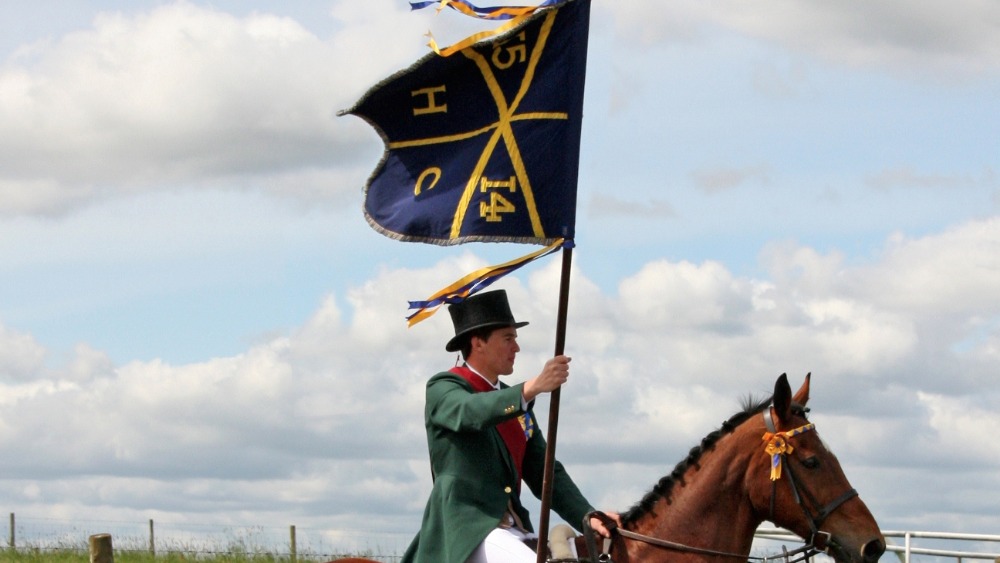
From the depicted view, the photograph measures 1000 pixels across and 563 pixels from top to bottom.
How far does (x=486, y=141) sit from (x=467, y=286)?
81 cm

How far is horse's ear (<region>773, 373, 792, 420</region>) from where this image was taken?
27.0 feet

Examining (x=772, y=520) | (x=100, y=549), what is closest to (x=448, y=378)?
(x=772, y=520)

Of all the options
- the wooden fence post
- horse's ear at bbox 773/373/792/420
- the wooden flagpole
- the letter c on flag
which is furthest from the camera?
the wooden fence post

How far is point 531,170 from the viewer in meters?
8.25

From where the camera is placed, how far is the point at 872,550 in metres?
7.94

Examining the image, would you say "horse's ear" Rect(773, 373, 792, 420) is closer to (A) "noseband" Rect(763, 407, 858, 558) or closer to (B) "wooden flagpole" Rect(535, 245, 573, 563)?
(A) "noseband" Rect(763, 407, 858, 558)

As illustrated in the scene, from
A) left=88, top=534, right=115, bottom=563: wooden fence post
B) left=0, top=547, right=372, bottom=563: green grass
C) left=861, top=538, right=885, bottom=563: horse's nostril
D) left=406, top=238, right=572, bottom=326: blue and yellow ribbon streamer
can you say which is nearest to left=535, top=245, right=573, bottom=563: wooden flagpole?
left=406, top=238, right=572, bottom=326: blue and yellow ribbon streamer

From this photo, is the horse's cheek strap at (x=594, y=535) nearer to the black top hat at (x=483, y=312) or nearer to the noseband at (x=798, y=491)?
the noseband at (x=798, y=491)

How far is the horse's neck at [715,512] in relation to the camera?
836 cm

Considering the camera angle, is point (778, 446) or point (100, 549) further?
point (100, 549)

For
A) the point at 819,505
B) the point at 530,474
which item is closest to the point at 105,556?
the point at 530,474

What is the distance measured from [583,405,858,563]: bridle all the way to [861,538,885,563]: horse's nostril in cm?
18

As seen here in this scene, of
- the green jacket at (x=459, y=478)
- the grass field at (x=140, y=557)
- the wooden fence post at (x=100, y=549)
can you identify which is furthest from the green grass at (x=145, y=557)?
the green jacket at (x=459, y=478)

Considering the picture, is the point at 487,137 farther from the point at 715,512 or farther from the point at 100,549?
the point at 100,549
